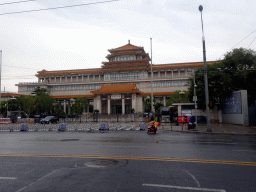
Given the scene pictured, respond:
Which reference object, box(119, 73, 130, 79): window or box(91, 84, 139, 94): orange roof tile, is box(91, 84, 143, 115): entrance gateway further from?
box(119, 73, 130, 79): window

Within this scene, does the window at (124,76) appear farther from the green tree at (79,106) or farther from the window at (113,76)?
the green tree at (79,106)

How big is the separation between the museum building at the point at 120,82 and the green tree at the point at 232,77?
28.0 m

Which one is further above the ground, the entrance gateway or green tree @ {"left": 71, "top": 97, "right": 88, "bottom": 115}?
the entrance gateway

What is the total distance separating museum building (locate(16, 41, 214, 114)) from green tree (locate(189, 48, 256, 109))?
28018 millimetres

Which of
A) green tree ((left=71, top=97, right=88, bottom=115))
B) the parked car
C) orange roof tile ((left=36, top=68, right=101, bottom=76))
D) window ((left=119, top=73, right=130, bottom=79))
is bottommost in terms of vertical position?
the parked car

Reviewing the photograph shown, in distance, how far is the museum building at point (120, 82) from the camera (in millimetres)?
58250

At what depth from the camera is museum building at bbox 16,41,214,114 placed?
58250 millimetres

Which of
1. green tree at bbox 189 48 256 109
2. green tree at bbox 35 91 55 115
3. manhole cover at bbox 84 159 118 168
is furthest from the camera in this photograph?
green tree at bbox 35 91 55 115

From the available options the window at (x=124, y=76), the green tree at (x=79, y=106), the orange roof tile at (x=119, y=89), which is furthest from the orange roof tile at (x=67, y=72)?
the green tree at (x=79, y=106)

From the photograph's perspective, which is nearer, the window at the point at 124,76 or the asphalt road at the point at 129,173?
the asphalt road at the point at 129,173

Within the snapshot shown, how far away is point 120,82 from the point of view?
63656 mm

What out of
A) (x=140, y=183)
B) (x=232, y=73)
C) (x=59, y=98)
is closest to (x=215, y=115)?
(x=232, y=73)

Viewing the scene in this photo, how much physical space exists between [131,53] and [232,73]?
129ft

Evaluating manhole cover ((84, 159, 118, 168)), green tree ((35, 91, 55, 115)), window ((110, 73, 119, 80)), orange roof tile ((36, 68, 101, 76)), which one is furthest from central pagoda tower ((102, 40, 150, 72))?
manhole cover ((84, 159, 118, 168))
